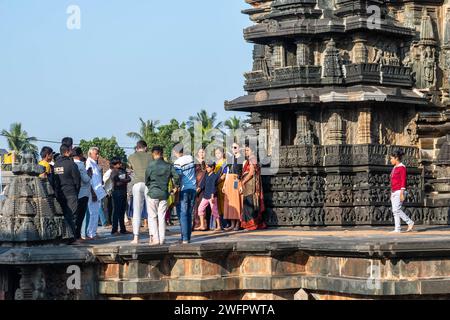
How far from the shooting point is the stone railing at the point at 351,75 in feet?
84.2

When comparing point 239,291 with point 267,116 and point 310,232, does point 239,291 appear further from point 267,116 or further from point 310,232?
point 267,116

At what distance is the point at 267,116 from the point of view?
26719 mm

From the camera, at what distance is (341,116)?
2592cm

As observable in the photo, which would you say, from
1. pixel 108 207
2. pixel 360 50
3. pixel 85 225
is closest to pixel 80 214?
pixel 85 225

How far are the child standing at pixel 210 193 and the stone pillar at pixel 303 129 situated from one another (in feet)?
6.22

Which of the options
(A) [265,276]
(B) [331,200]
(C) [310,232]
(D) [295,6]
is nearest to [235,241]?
(A) [265,276]

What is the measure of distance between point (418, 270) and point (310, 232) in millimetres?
5206

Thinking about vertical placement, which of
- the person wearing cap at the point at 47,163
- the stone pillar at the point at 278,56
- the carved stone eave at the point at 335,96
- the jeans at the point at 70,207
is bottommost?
the jeans at the point at 70,207

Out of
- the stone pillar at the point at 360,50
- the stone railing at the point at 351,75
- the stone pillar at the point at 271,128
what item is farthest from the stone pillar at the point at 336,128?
the stone pillar at the point at 271,128

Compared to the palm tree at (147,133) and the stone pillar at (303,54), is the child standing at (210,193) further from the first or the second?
the palm tree at (147,133)

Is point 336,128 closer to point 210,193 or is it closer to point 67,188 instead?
point 210,193

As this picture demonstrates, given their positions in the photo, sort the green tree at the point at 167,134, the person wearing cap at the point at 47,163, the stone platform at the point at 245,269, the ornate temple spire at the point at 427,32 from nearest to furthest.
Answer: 1. the stone platform at the point at 245,269
2. the person wearing cap at the point at 47,163
3. the ornate temple spire at the point at 427,32
4. the green tree at the point at 167,134

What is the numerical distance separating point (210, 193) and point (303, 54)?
362 centimetres
